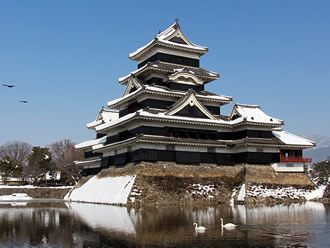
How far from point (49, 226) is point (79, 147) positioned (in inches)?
1455

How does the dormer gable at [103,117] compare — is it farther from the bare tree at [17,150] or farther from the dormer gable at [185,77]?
the bare tree at [17,150]

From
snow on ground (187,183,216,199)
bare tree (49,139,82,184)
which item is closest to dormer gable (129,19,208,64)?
snow on ground (187,183,216,199)

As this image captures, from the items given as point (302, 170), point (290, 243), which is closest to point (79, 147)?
point (302, 170)

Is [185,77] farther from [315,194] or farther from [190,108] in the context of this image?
[315,194]

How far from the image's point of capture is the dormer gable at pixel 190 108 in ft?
129

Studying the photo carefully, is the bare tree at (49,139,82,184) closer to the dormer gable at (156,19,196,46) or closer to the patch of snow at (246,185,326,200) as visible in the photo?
the dormer gable at (156,19,196,46)

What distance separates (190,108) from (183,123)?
2189 millimetres

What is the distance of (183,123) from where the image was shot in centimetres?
3938

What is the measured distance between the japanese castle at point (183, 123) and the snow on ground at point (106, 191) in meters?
2.25

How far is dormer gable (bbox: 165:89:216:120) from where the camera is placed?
39.3 meters

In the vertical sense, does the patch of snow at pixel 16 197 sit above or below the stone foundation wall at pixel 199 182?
below

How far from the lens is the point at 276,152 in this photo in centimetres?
4231

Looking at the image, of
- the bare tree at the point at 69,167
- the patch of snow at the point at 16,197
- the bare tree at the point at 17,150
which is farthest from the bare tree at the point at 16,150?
the patch of snow at the point at 16,197

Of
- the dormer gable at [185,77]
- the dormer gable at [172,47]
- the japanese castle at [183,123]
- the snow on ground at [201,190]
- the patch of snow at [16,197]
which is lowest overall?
the patch of snow at [16,197]
